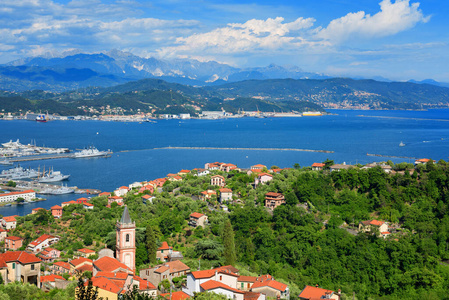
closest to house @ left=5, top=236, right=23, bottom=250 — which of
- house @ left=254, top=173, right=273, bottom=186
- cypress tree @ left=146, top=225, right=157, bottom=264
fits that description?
cypress tree @ left=146, top=225, right=157, bottom=264

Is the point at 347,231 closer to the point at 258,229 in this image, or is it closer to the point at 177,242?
the point at 258,229

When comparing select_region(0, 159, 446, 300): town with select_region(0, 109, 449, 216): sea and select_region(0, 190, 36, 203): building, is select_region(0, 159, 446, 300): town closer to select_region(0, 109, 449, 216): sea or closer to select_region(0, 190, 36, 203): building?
select_region(0, 190, 36, 203): building

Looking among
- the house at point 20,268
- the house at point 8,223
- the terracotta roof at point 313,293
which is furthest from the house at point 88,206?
the terracotta roof at point 313,293

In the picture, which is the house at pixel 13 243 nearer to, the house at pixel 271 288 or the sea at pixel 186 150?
the sea at pixel 186 150

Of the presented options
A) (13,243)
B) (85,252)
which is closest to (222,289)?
(85,252)

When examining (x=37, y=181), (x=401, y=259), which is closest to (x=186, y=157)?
(x=37, y=181)

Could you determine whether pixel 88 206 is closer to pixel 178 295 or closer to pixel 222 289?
pixel 178 295
